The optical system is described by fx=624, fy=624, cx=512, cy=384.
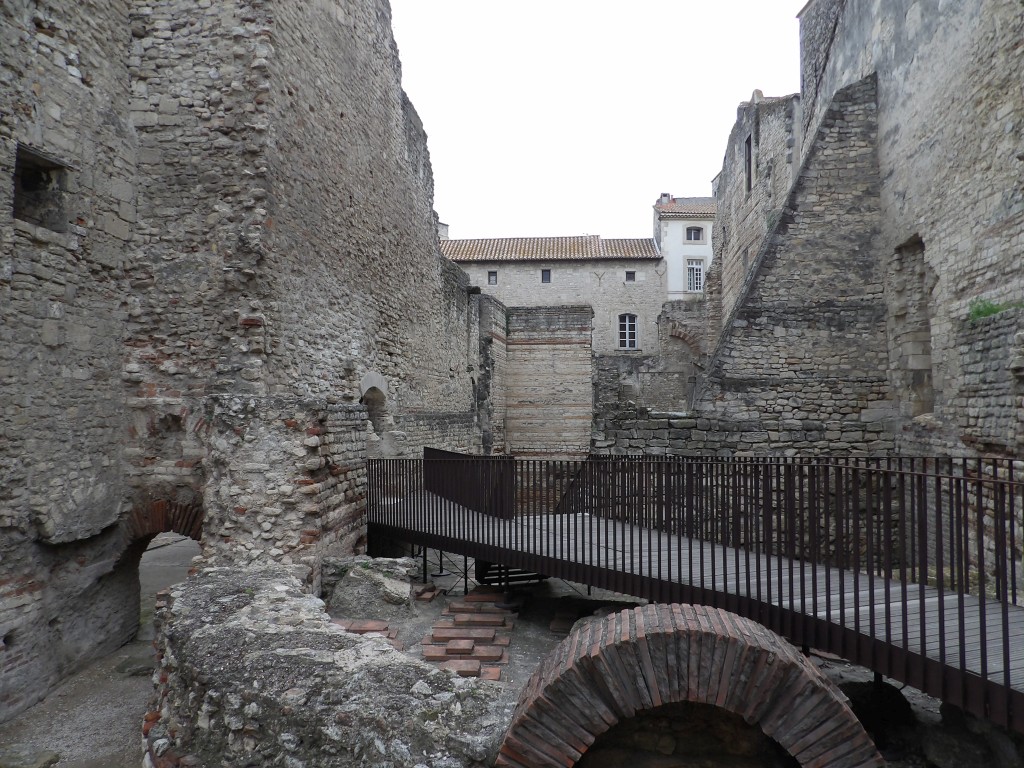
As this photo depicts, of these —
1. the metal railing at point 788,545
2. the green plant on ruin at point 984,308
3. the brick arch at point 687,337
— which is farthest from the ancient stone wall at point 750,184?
the metal railing at point 788,545

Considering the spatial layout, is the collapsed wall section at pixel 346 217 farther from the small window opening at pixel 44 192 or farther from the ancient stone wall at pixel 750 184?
the ancient stone wall at pixel 750 184

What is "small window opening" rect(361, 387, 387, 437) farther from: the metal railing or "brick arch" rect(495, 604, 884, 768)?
"brick arch" rect(495, 604, 884, 768)

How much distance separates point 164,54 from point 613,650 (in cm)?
750

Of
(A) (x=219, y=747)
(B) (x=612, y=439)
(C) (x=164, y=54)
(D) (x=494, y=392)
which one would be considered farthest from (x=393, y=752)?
(D) (x=494, y=392)

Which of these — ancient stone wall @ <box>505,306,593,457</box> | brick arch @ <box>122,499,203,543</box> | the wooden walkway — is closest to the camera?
the wooden walkway

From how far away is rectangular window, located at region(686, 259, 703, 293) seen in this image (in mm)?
32125

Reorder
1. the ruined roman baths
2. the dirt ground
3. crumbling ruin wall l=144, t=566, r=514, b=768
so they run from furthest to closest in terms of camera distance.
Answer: the dirt ground < the ruined roman baths < crumbling ruin wall l=144, t=566, r=514, b=768

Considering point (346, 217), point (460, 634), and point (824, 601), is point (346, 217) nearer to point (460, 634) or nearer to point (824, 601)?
point (460, 634)

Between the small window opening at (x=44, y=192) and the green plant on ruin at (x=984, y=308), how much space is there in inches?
378

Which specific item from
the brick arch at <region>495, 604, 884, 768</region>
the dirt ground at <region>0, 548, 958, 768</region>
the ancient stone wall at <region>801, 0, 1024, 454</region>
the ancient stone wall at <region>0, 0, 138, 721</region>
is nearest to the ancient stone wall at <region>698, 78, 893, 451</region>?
the ancient stone wall at <region>801, 0, 1024, 454</region>

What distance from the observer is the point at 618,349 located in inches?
1158

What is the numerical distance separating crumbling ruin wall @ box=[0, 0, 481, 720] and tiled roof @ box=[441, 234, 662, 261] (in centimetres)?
2052

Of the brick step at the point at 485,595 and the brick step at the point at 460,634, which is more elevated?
the brick step at the point at 460,634

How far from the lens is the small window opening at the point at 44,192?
579 centimetres
